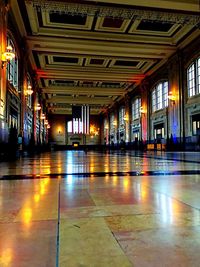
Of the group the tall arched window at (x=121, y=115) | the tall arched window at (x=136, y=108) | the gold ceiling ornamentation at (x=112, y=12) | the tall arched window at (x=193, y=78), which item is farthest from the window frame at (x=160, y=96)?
the tall arched window at (x=121, y=115)

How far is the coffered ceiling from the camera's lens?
1326 cm

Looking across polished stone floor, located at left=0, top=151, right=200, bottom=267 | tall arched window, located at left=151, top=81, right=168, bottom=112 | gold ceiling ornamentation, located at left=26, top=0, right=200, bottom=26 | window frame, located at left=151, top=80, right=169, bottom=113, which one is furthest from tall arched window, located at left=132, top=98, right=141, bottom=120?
polished stone floor, located at left=0, top=151, right=200, bottom=267

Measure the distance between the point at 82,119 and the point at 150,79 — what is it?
15.1 m

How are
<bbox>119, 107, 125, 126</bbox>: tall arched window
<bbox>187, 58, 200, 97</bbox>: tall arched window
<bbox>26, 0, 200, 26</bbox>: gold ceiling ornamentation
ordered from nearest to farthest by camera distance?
1. <bbox>26, 0, 200, 26</bbox>: gold ceiling ornamentation
2. <bbox>187, 58, 200, 97</bbox>: tall arched window
3. <bbox>119, 107, 125, 126</bbox>: tall arched window

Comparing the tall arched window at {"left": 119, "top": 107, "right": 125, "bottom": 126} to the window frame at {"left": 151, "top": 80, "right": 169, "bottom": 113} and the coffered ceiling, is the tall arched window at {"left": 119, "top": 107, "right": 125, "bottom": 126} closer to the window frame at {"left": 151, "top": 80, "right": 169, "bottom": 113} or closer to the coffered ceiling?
the coffered ceiling

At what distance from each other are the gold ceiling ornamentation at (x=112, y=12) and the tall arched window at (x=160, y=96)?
8.72m

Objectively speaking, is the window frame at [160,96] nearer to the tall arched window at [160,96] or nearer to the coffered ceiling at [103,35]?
the tall arched window at [160,96]

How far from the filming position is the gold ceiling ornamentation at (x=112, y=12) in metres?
12.9

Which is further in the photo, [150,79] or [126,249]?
[150,79]

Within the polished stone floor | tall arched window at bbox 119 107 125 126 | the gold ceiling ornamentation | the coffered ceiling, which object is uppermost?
the coffered ceiling

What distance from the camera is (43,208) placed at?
218 centimetres

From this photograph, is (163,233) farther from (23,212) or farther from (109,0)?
(109,0)

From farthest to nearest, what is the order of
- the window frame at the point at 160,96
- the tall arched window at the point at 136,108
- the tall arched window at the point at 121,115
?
the tall arched window at the point at 121,115, the tall arched window at the point at 136,108, the window frame at the point at 160,96

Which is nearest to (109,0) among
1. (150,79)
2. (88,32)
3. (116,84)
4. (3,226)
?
(88,32)
